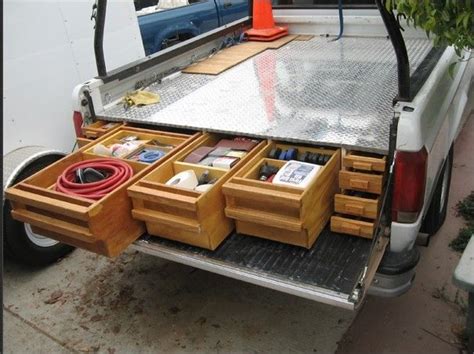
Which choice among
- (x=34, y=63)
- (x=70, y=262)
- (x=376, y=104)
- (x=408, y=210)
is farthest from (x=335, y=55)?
(x=70, y=262)

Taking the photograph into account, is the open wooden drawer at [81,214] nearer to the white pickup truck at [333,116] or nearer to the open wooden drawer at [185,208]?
the open wooden drawer at [185,208]

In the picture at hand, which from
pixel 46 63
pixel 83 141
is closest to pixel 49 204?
pixel 83 141

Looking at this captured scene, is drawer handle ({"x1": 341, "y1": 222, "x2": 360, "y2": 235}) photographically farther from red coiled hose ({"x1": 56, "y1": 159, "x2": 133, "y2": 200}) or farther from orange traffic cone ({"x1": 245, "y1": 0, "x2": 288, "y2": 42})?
orange traffic cone ({"x1": 245, "y1": 0, "x2": 288, "y2": 42})

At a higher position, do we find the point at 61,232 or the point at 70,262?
the point at 61,232

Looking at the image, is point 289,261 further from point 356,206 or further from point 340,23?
point 340,23

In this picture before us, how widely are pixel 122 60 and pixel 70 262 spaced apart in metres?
2.11

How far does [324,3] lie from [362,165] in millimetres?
3097

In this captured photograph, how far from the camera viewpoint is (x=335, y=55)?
4.21m

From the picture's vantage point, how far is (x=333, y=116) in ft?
9.42

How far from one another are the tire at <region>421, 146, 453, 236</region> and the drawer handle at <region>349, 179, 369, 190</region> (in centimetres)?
118

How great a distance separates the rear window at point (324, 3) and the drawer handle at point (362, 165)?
2.90 m

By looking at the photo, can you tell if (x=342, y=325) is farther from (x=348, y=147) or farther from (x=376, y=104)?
(x=376, y=104)

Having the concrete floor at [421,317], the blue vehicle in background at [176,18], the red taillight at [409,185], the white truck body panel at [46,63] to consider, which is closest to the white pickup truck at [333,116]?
the red taillight at [409,185]

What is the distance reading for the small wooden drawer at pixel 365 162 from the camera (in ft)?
7.43
